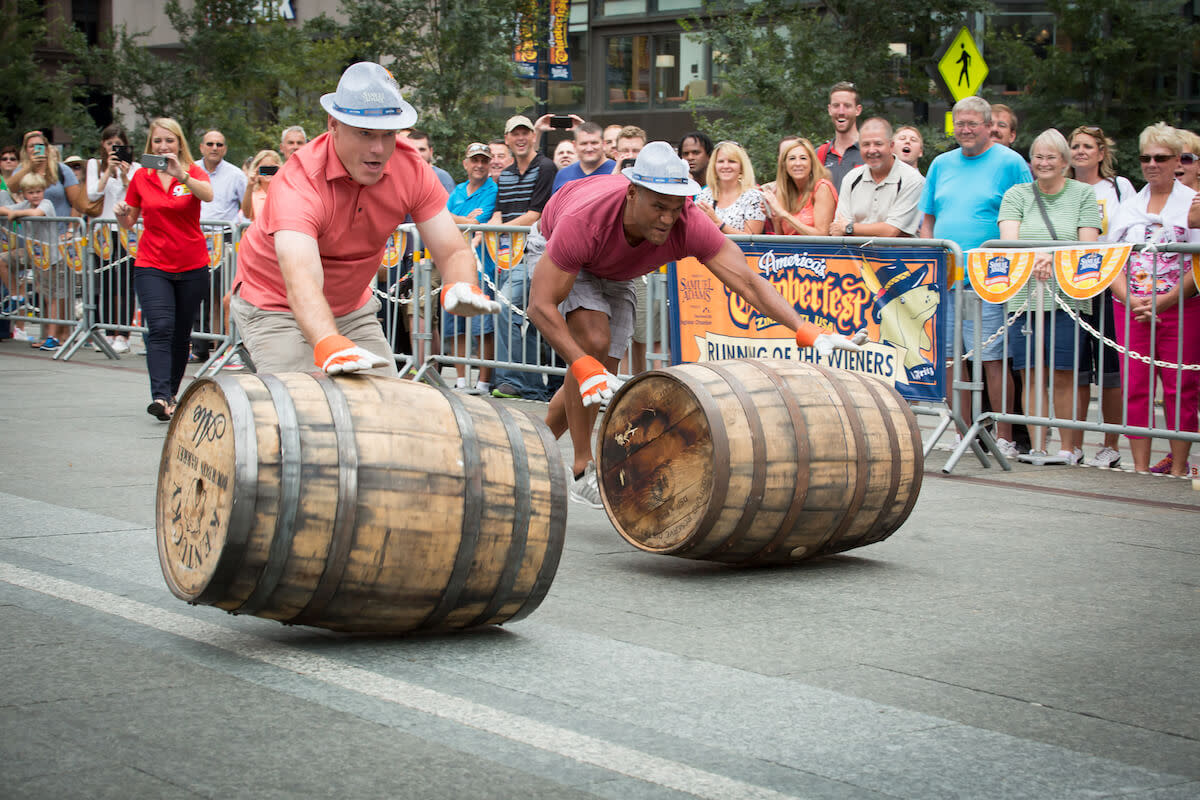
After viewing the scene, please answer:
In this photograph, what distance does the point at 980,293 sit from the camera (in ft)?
29.2

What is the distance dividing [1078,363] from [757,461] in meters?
3.94

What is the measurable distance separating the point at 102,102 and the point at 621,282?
40585 mm

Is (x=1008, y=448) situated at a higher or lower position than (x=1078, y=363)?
lower

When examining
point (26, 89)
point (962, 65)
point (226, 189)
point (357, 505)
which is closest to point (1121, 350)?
point (357, 505)

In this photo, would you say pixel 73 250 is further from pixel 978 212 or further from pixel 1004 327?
pixel 1004 327

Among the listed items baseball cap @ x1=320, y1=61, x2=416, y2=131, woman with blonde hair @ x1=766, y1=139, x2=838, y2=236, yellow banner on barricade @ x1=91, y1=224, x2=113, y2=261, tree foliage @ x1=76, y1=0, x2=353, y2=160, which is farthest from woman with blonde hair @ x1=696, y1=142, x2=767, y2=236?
tree foliage @ x1=76, y1=0, x2=353, y2=160

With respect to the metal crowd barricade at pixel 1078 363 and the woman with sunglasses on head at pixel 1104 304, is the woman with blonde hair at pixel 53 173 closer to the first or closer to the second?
the woman with sunglasses on head at pixel 1104 304

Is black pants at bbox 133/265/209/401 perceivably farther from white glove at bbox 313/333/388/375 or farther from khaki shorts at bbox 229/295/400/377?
white glove at bbox 313/333/388/375

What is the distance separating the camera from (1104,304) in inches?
347

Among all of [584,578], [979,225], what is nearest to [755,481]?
[584,578]

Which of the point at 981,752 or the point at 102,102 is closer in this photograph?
the point at 981,752

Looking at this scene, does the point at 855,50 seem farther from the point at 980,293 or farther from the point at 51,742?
the point at 51,742

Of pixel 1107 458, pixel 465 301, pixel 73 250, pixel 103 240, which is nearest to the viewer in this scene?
pixel 465 301

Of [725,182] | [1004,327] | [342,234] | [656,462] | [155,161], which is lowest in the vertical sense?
[656,462]
